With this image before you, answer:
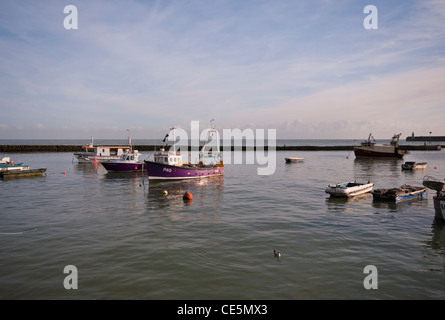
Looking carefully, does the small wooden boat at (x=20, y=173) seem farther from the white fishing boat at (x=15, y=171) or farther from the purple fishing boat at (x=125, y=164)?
the purple fishing boat at (x=125, y=164)

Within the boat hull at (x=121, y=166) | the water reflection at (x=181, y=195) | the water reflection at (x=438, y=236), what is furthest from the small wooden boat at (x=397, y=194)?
the boat hull at (x=121, y=166)

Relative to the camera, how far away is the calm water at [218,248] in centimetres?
1129

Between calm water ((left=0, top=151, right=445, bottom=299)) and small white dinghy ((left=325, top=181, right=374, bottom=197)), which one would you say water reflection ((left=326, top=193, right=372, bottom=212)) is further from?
small white dinghy ((left=325, top=181, right=374, bottom=197))

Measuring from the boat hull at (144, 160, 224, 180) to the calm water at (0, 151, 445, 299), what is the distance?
10975 mm

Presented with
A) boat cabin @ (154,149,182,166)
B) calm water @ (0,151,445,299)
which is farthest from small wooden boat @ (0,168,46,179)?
boat cabin @ (154,149,182,166)

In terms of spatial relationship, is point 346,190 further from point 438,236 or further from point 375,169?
point 375,169

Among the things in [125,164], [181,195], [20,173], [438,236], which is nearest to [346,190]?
[438,236]

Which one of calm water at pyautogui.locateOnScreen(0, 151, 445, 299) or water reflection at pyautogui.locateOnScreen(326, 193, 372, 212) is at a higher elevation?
water reflection at pyautogui.locateOnScreen(326, 193, 372, 212)

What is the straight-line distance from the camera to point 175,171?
40625 mm

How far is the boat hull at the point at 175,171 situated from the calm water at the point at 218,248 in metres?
11.0

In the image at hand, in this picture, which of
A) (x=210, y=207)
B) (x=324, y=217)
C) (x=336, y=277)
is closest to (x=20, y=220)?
(x=210, y=207)

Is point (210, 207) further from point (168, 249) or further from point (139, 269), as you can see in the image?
point (139, 269)

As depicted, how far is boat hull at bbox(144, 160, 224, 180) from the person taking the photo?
3913 cm

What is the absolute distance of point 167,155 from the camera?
134 feet
